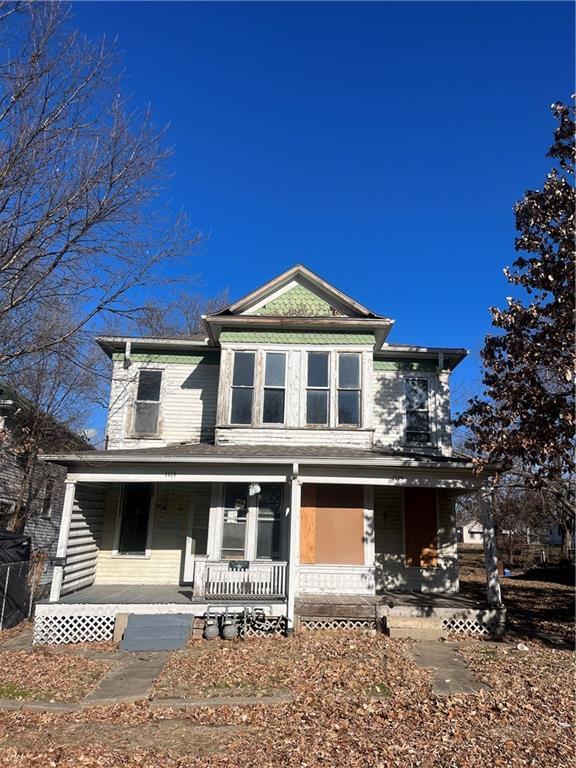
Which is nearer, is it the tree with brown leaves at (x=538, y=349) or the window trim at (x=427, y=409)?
the tree with brown leaves at (x=538, y=349)

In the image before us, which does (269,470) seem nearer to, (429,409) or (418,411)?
(418,411)

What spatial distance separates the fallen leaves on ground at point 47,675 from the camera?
7078 mm

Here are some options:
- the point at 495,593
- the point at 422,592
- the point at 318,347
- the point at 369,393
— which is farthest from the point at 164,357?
the point at 495,593

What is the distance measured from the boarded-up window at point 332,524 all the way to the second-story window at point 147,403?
4.48 meters

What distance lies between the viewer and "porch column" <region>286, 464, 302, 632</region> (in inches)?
406

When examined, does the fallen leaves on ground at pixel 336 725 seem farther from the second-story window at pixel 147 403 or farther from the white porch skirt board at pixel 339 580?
the second-story window at pixel 147 403

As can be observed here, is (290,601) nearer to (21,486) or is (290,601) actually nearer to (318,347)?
(318,347)

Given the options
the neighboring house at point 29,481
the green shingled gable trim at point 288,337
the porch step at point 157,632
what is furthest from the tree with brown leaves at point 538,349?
the neighboring house at point 29,481

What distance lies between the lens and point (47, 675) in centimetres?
784

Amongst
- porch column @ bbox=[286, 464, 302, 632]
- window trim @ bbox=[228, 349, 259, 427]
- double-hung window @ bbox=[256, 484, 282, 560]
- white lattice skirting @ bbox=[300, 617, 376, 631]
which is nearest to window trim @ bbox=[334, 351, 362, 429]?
window trim @ bbox=[228, 349, 259, 427]

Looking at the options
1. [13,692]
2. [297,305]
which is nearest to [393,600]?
[13,692]

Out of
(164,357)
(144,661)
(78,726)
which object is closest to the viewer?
(78,726)

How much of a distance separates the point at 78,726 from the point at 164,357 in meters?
9.54

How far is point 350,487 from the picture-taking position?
12.5 metres
